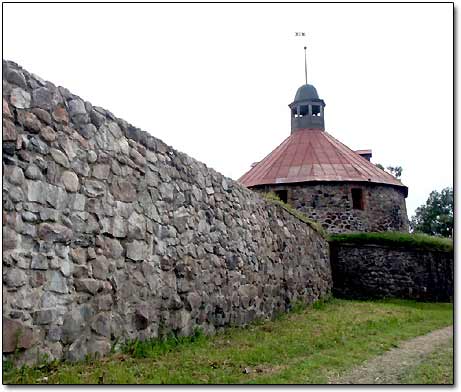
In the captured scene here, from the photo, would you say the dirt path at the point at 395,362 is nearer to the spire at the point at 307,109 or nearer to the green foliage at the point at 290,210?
the green foliage at the point at 290,210

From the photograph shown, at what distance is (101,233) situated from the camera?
190 inches

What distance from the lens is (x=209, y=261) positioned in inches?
262

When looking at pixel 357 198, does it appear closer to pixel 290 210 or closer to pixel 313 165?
pixel 313 165

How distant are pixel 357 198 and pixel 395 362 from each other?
14.6 metres

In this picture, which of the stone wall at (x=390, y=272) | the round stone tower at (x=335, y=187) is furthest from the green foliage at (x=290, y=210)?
the round stone tower at (x=335, y=187)

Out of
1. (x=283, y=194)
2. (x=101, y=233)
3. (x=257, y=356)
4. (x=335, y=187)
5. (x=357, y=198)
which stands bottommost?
(x=257, y=356)

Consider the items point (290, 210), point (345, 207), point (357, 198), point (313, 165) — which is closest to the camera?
point (290, 210)

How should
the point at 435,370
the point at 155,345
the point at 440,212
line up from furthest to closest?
the point at 155,345 < the point at 440,212 < the point at 435,370

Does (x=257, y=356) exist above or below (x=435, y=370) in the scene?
below

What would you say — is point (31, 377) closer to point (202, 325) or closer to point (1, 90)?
point (1, 90)

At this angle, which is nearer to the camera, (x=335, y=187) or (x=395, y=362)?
(x=395, y=362)

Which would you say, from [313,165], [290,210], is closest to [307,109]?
[313,165]

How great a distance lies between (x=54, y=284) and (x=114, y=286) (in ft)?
2.52

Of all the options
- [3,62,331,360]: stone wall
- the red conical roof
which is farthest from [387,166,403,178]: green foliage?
[3,62,331,360]: stone wall
